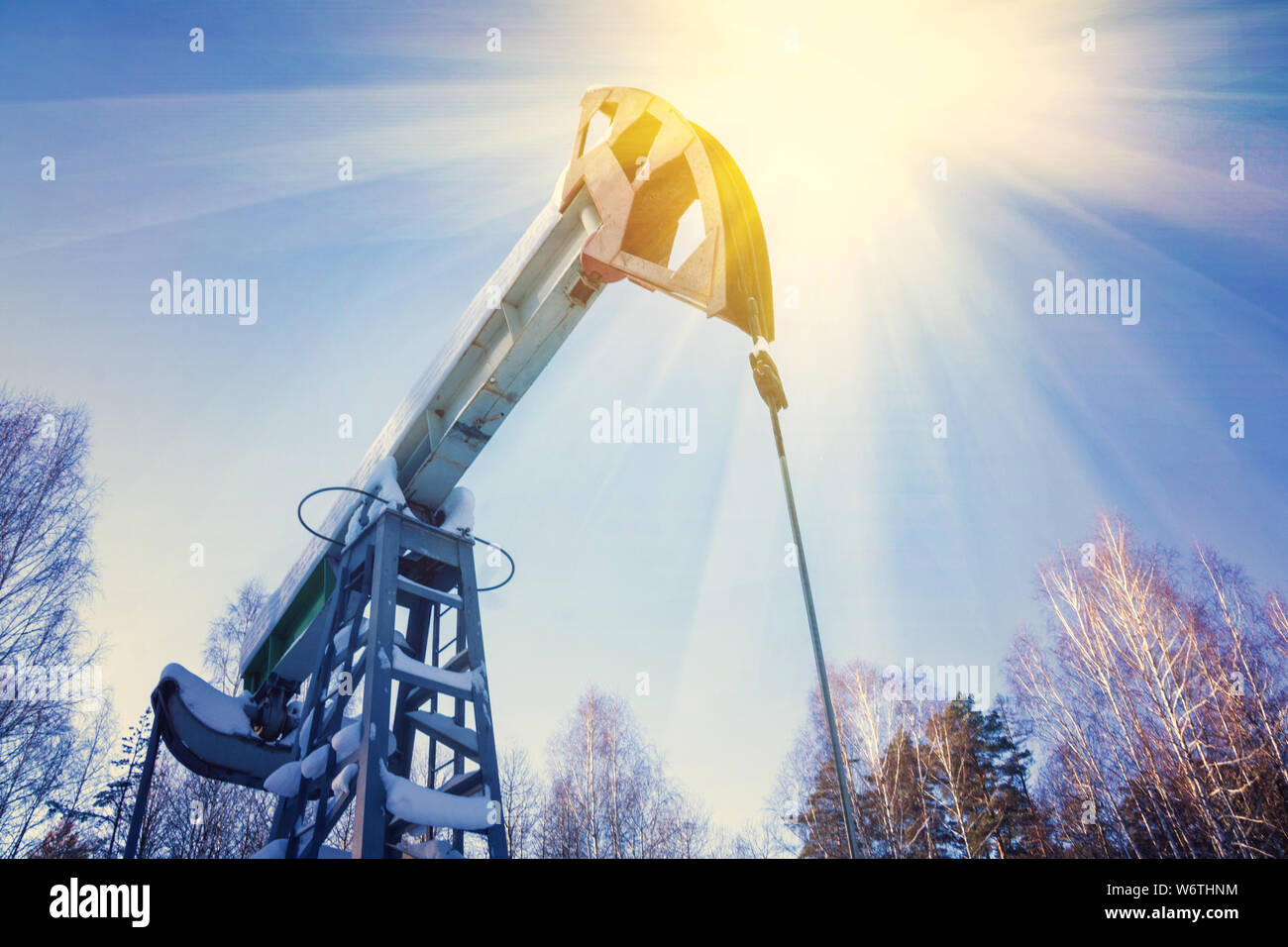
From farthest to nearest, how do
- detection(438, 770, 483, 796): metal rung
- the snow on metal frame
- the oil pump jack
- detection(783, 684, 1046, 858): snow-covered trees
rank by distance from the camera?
detection(783, 684, 1046, 858): snow-covered trees → the snow on metal frame → detection(438, 770, 483, 796): metal rung → the oil pump jack

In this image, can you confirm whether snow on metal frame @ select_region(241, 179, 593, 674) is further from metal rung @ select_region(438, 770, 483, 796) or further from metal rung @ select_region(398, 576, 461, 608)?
metal rung @ select_region(438, 770, 483, 796)

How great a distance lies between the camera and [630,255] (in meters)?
3.69

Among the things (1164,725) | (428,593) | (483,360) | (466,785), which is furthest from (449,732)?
(1164,725)

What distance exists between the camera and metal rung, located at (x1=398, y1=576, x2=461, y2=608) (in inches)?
191

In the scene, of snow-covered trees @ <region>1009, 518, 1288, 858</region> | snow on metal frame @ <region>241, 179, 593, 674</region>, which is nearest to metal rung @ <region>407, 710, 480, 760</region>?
snow on metal frame @ <region>241, 179, 593, 674</region>

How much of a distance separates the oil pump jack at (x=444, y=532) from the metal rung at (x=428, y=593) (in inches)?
0.6

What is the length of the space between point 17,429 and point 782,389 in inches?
531

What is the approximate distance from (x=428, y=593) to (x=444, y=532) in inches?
18.8

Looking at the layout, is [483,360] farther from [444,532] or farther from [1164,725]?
[1164,725]

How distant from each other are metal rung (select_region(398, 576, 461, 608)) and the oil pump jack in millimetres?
14

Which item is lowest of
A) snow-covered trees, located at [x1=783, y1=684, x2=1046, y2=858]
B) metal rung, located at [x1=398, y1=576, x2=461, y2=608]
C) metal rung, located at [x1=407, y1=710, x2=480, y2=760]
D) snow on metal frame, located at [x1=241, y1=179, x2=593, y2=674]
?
snow-covered trees, located at [x1=783, y1=684, x2=1046, y2=858]

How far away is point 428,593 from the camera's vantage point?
489cm
